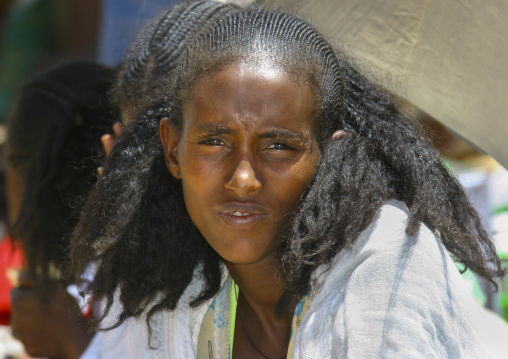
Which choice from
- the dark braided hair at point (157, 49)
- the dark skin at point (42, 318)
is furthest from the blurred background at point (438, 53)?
the dark skin at point (42, 318)

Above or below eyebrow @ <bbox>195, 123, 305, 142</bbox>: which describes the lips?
below

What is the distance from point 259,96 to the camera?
157 centimetres

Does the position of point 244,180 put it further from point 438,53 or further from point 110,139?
point 110,139

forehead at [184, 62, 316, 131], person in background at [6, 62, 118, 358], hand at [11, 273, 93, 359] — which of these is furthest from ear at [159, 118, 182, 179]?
hand at [11, 273, 93, 359]

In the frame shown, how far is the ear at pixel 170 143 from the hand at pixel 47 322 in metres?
0.99

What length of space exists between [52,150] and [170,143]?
88 cm

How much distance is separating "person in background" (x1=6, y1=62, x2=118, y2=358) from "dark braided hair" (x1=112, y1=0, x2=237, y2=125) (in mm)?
183

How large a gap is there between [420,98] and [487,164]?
1.53 meters

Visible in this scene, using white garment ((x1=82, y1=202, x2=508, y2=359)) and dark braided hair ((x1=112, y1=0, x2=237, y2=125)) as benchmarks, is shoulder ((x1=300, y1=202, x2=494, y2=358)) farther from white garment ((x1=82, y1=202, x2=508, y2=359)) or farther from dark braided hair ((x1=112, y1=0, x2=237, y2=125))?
dark braided hair ((x1=112, y1=0, x2=237, y2=125))

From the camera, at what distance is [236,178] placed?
1.56 metres

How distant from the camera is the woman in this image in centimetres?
149

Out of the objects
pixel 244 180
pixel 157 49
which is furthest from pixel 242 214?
pixel 157 49

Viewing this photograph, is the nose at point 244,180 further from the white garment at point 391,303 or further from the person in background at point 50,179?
the person in background at point 50,179

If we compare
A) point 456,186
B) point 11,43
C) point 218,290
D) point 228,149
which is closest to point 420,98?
point 456,186
